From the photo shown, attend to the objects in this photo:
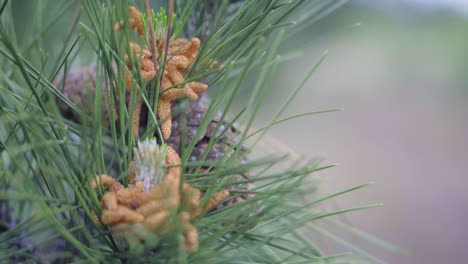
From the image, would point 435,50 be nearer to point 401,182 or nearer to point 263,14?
point 401,182

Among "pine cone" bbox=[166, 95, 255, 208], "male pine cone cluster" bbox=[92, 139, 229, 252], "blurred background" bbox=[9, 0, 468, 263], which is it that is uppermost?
"blurred background" bbox=[9, 0, 468, 263]

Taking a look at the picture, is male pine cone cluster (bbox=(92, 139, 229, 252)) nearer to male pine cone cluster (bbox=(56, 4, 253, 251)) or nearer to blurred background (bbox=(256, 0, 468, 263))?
male pine cone cluster (bbox=(56, 4, 253, 251))

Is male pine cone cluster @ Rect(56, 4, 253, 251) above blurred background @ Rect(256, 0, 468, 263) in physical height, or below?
below

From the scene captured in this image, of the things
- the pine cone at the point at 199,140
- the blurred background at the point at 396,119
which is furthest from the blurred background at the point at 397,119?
the pine cone at the point at 199,140


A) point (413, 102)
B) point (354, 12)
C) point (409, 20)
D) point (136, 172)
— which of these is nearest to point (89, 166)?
point (136, 172)

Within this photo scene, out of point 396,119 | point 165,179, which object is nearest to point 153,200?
point 165,179

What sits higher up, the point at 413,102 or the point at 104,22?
the point at 413,102

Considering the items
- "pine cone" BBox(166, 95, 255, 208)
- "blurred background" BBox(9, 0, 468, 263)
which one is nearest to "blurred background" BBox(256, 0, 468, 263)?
"blurred background" BBox(9, 0, 468, 263)

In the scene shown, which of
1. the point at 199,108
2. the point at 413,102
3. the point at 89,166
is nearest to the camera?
the point at 89,166
